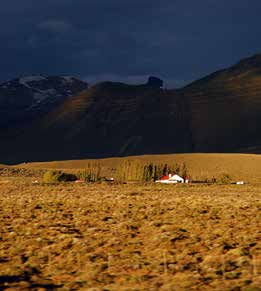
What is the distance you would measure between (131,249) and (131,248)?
12cm

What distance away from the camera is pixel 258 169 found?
12950 cm

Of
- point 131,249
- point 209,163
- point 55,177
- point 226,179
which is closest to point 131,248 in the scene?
point 131,249

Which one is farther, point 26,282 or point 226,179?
point 226,179

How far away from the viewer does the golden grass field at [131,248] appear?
1145 centimetres

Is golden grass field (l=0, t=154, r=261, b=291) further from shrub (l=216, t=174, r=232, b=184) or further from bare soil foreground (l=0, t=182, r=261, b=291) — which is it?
shrub (l=216, t=174, r=232, b=184)

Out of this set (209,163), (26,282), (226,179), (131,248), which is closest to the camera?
(26,282)

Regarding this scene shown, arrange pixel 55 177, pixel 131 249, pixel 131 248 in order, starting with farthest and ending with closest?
pixel 55 177 → pixel 131 248 → pixel 131 249

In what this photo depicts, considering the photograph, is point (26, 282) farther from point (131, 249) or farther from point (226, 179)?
point (226, 179)

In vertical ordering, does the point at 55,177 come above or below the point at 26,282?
above

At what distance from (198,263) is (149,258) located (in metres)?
1.23

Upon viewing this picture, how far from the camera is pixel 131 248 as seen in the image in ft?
47.6

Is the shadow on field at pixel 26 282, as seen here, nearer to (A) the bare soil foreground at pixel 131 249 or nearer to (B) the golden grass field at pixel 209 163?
(A) the bare soil foreground at pixel 131 249

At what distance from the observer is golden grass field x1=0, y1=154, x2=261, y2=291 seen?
A: 11453 millimetres

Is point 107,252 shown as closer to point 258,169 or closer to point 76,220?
point 76,220
